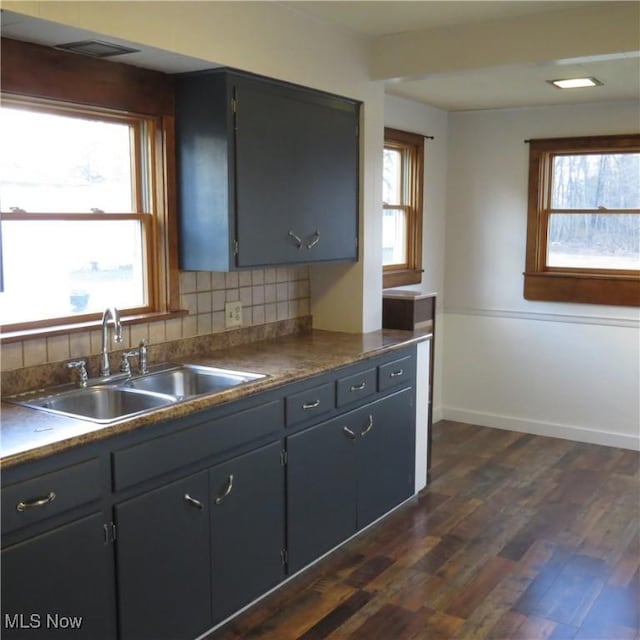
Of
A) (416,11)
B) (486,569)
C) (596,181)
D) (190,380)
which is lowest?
(486,569)

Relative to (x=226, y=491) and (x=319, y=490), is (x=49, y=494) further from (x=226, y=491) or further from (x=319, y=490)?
(x=319, y=490)

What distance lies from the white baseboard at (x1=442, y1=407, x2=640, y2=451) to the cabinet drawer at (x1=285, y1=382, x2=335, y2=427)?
8.92 ft

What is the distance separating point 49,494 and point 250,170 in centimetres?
163

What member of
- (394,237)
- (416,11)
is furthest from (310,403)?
(394,237)

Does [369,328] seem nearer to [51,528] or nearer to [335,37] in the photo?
[335,37]

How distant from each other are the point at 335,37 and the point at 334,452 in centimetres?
196

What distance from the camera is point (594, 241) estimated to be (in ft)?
16.9

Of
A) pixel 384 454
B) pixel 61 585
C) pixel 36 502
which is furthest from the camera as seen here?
pixel 384 454

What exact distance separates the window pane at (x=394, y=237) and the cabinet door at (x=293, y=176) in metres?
1.22

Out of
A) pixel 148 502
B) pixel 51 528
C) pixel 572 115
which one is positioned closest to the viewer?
pixel 51 528

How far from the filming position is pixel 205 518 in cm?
259

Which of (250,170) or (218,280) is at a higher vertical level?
(250,170)

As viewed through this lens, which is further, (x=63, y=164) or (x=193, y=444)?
(x=63, y=164)

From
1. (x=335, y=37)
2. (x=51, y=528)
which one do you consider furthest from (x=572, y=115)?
(x=51, y=528)
